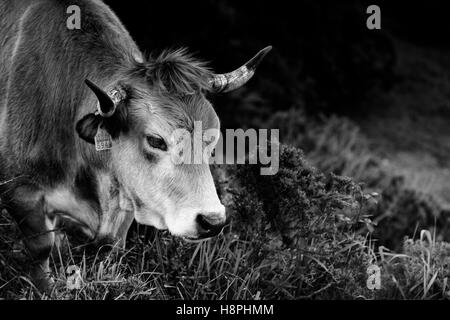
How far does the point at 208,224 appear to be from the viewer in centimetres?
405

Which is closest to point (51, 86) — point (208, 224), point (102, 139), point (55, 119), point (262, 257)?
point (55, 119)

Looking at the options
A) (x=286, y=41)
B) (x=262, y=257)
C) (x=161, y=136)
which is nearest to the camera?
(x=161, y=136)

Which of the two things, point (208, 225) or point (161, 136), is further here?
point (161, 136)

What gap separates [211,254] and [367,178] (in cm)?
337

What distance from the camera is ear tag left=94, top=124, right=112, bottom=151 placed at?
426 cm

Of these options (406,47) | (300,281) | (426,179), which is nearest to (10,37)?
(300,281)

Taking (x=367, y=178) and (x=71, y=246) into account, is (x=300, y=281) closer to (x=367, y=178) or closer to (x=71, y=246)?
(x=71, y=246)

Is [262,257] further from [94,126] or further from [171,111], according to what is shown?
[94,126]

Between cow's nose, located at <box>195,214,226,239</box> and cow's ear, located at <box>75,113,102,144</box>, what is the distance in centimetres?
83

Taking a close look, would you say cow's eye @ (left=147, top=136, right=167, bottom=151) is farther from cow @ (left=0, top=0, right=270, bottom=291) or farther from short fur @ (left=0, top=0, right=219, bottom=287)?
short fur @ (left=0, top=0, right=219, bottom=287)

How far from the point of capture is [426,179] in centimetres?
895

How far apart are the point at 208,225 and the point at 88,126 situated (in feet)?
3.08

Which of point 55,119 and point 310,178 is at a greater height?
point 55,119

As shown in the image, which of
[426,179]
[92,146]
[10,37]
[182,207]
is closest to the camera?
[182,207]
